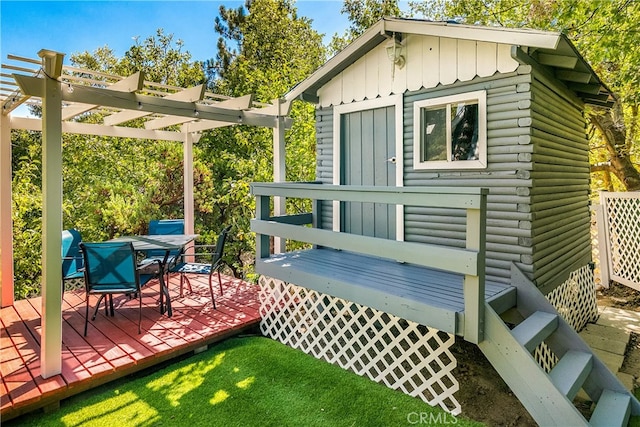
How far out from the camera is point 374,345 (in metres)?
3.85

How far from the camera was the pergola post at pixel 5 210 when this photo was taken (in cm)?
482

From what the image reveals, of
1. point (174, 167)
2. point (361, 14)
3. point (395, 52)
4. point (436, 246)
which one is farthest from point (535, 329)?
point (361, 14)

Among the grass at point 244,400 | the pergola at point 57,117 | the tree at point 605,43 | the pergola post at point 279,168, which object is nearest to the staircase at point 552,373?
the grass at point 244,400

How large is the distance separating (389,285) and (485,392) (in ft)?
4.28

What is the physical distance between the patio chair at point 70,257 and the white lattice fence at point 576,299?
556 cm

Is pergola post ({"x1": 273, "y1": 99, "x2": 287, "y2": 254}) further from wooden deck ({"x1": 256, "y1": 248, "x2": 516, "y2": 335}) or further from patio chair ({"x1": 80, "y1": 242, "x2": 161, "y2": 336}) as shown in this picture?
patio chair ({"x1": 80, "y1": 242, "x2": 161, "y2": 336})

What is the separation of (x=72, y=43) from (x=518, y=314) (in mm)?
18169

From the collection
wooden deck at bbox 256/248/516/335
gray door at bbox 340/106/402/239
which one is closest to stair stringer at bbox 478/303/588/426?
wooden deck at bbox 256/248/516/335

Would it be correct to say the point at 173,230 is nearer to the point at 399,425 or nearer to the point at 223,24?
the point at 399,425

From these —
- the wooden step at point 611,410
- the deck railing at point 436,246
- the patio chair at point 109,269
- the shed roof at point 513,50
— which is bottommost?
the wooden step at point 611,410

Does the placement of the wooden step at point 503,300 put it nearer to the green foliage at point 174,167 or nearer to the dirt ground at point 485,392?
the dirt ground at point 485,392

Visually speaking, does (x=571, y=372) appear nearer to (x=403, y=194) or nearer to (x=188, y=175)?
(x=403, y=194)

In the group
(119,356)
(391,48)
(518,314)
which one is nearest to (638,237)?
(518,314)

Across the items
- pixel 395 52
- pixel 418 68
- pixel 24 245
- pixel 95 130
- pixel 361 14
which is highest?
pixel 361 14
